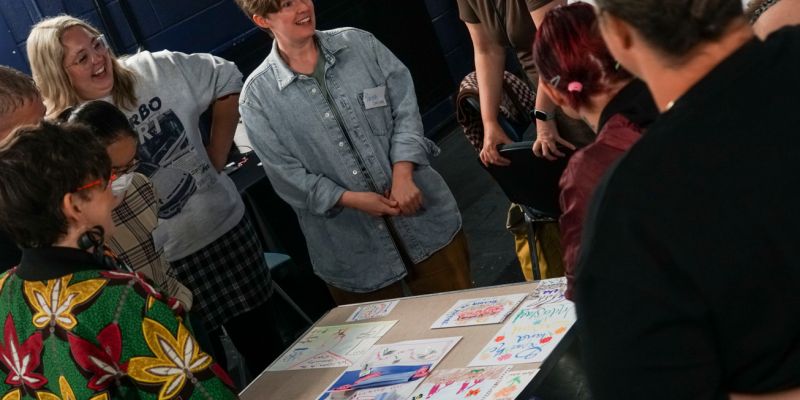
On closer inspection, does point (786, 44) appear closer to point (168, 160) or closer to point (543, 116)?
point (543, 116)

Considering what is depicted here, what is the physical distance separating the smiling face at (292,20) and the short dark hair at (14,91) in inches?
27.1

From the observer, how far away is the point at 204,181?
306 centimetres

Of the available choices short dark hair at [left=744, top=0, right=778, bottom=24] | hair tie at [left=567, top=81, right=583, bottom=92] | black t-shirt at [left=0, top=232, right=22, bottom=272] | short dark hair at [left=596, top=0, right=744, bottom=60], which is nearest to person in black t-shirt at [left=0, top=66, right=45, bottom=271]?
black t-shirt at [left=0, top=232, right=22, bottom=272]

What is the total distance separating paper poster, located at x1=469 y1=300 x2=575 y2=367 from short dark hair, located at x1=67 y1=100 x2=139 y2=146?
111 centimetres

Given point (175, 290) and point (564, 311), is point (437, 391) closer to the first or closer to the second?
point (564, 311)

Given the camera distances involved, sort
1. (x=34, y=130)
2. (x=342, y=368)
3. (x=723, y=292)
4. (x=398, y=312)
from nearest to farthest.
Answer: (x=723, y=292) < (x=34, y=130) < (x=342, y=368) < (x=398, y=312)

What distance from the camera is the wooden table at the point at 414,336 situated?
6.85ft

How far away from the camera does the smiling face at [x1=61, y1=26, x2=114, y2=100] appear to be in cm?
282

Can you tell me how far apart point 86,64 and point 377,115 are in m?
0.91

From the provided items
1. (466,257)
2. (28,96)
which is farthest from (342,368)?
(28,96)

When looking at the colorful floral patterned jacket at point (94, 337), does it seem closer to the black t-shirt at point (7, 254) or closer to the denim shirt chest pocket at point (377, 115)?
the black t-shirt at point (7, 254)

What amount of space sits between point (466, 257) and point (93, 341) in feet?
4.96

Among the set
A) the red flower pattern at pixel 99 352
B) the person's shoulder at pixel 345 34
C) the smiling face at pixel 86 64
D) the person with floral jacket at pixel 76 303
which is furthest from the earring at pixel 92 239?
the person's shoulder at pixel 345 34

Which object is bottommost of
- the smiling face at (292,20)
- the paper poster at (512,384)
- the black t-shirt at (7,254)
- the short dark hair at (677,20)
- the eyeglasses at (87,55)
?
the paper poster at (512,384)
